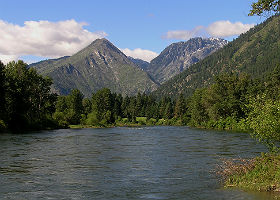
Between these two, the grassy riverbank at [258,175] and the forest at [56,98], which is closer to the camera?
the grassy riverbank at [258,175]

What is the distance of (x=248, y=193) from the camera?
20.3m

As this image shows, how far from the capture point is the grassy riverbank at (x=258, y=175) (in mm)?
20641

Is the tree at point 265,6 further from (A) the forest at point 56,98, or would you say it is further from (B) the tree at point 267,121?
(A) the forest at point 56,98

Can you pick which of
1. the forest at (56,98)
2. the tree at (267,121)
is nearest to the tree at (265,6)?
the tree at (267,121)

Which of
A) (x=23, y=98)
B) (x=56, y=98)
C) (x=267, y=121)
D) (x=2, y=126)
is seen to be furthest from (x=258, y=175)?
(x=56, y=98)

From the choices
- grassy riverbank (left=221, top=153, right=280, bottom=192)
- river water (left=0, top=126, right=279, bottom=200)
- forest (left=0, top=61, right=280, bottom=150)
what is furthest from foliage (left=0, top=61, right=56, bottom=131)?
grassy riverbank (left=221, top=153, right=280, bottom=192)

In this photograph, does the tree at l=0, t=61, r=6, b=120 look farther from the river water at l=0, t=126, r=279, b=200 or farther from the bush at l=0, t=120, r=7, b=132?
the river water at l=0, t=126, r=279, b=200

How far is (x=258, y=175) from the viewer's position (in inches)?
858

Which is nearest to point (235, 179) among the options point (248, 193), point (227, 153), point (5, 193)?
point (248, 193)

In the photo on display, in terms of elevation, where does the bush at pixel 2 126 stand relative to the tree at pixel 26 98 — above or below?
below

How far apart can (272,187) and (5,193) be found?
16.7 meters

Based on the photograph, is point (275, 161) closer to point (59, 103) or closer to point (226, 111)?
point (226, 111)

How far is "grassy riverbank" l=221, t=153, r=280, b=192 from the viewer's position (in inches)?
813

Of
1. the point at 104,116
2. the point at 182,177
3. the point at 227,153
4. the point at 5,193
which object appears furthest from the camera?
the point at 104,116
